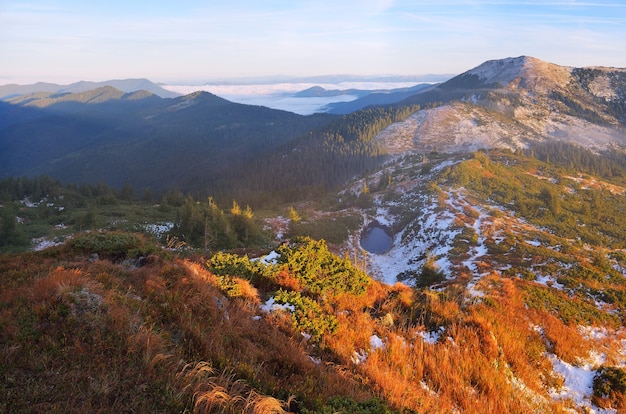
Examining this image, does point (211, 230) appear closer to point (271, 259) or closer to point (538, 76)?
point (271, 259)

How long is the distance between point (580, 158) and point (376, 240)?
10287cm

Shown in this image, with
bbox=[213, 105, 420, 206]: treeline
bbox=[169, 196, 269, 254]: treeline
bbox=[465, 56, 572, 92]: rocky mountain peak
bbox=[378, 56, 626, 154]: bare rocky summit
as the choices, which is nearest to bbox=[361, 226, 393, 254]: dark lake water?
bbox=[169, 196, 269, 254]: treeline

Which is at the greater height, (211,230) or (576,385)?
(576,385)

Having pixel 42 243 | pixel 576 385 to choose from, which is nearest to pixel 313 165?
pixel 42 243

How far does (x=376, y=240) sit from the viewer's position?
5484 cm

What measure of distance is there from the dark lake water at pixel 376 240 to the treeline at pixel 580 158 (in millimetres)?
70300

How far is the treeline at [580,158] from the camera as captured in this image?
309ft

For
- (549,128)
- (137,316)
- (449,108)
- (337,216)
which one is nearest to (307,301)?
(137,316)

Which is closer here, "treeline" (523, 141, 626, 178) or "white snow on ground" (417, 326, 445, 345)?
"white snow on ground" (417, 326, 445, 345)

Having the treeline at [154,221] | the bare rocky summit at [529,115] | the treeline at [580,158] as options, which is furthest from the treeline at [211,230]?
the bare rocky summit at [529,115]

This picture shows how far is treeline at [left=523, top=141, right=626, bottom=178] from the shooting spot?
94.2 metres

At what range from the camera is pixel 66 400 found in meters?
4.12

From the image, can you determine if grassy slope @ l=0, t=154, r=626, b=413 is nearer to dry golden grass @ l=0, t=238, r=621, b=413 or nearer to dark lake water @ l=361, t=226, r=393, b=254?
dry golden grass @ l=0, t=238, r=621, b=413

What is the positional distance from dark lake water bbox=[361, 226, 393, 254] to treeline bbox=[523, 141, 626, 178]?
231ft
